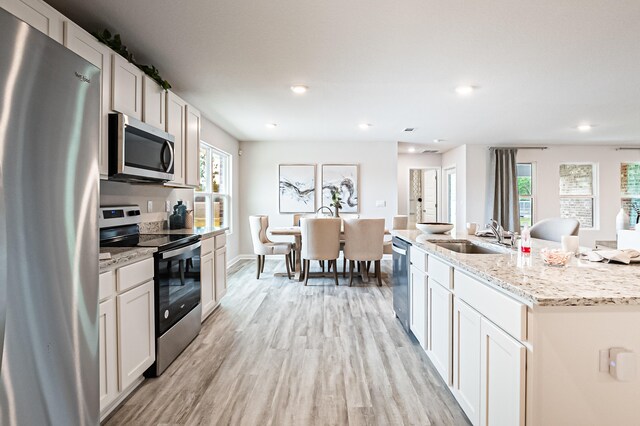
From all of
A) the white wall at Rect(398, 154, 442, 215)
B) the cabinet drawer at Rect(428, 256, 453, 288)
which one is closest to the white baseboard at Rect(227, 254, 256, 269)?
the white wall at Rect(398, 154, 442, 215)

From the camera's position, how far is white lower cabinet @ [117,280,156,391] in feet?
5.88

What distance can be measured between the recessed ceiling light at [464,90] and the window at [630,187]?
604 cm

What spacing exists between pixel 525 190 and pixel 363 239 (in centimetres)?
487

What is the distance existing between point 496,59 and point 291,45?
5.57 ft

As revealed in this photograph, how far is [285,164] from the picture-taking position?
261 inches

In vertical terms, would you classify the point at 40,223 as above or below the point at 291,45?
below

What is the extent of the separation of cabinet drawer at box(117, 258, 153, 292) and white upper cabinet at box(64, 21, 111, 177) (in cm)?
61

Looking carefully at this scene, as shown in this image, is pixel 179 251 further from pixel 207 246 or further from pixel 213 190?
pixel 213 190

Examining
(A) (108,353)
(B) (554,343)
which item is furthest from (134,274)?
(B) (554,343)

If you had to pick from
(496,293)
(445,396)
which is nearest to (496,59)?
(496,293)

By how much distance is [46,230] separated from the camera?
1040 mm

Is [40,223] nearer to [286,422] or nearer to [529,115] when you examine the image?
[286,422]

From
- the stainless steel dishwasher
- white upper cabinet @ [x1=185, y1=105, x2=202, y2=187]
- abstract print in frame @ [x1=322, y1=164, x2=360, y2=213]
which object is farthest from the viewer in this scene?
abstract print in frame @ [x1=322, y1=164, x2=360, y2=213]

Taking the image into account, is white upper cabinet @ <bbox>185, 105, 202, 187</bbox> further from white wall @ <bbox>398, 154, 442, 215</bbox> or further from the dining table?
white wall @ <bbox>398, 154, 442, 215</bbox>
